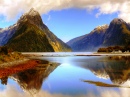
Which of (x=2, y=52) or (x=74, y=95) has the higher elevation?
(x=2, y=52)

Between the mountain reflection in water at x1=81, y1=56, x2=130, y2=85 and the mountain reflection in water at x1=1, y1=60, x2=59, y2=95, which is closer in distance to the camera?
the mountain reflection in water at x1=1, y1=60, x2=59, y2=95

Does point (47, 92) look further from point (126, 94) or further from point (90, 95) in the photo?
point (126, 94)

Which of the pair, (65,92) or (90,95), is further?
(65,92)

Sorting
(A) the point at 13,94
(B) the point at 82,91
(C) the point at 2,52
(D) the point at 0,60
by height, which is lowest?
(B) the point at 82,91

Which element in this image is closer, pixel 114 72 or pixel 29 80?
pixel 29 80

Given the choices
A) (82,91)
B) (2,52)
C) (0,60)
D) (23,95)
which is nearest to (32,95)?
(23,95)

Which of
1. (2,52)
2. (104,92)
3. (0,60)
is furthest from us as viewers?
(2,52)

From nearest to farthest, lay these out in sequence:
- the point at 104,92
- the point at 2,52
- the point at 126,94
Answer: the point at 126,94 < the point at 104,92 < the point at 2,52

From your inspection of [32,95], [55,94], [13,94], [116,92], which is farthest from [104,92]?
[13,94]

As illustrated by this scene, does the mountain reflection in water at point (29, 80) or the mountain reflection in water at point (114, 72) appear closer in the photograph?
the mountain reflection in water at point (29, 80)

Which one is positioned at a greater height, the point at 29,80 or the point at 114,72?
the point at 29,80
